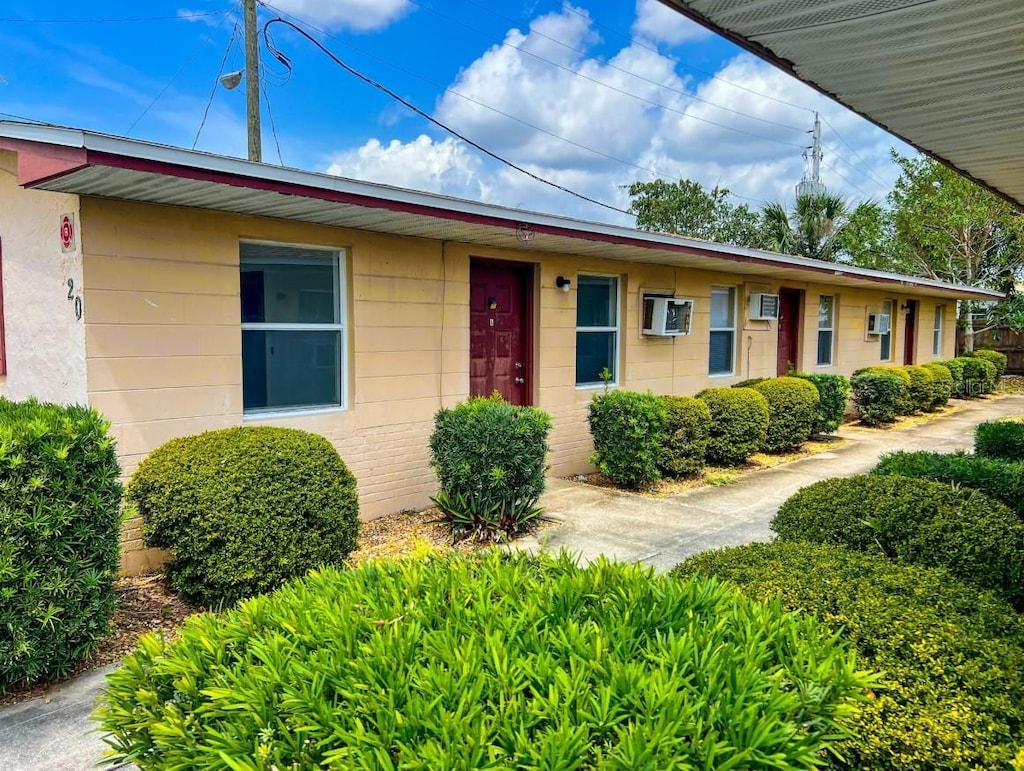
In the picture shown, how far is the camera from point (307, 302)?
235 inches

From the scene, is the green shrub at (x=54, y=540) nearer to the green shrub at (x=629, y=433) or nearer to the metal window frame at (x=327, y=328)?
the metal window frame at (x=327, y=328)

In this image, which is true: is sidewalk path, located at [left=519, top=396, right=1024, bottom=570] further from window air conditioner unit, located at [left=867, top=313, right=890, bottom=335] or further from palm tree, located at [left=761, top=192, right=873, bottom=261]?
palm tree, located at [left=761, top=192, right=873, bottom=261]

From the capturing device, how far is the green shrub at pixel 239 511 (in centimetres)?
411

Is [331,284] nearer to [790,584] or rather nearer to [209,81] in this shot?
[790,584]

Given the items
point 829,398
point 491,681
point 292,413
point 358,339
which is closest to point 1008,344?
point 829,398

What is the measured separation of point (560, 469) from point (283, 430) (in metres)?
4.24

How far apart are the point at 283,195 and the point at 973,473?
5.00 m

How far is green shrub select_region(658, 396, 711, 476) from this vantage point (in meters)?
8.25

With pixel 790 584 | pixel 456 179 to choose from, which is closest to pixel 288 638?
pixel 790 584

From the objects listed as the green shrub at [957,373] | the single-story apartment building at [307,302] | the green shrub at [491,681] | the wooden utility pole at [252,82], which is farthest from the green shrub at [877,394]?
the green shrub at [491,681]

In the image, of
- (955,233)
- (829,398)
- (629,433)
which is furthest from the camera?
(955,233)

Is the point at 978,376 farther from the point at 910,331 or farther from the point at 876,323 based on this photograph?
the point at 876,323

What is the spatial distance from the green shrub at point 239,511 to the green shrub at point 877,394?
1158 cm

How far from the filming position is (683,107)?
71.9 feet
